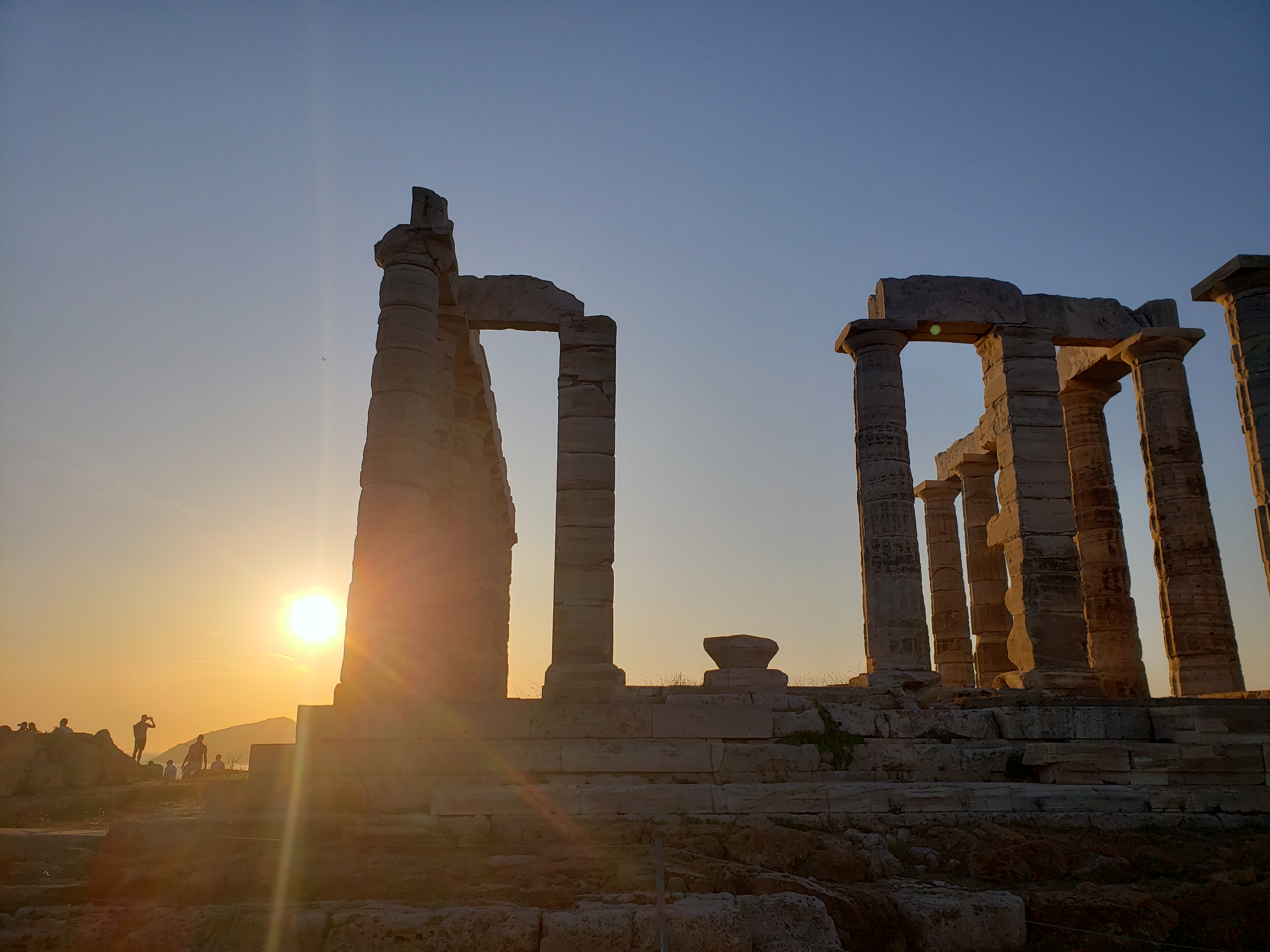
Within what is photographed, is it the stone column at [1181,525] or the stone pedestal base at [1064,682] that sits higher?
the stone column at [1181,525]

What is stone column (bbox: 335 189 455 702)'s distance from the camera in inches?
506

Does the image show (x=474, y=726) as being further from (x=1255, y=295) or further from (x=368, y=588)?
(x=1255, y=295)

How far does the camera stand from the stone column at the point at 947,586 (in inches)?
918

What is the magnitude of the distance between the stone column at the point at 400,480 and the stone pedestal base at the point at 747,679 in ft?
14.4

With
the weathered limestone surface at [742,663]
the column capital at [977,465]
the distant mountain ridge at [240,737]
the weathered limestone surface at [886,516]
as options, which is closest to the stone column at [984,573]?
the column capital at [977,465]

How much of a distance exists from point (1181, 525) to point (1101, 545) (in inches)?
71.0

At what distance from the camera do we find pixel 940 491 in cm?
2566

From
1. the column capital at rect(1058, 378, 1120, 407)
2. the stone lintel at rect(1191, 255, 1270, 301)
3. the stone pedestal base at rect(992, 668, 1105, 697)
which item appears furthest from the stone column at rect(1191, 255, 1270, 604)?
the stone pedestal base at rect(992, 668, 1105, 697)

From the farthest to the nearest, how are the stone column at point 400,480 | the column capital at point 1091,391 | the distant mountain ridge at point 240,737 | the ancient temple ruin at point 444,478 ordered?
the distant mountain ridge at point 240,737, the column capital at point 1091,391, the ancient temple ruin at point 444,478, the stone column at point 400,480

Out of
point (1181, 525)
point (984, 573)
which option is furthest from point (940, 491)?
point (1181, 525)

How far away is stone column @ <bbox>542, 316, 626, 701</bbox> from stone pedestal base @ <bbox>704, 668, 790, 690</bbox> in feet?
5.38

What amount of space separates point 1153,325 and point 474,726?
15.5 m

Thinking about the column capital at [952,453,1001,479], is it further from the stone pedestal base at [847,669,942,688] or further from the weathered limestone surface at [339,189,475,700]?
the weathered limestone surface at [339,189,475,700]

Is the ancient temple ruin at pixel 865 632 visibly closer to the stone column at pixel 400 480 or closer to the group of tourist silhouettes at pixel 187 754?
the stone column at pixel 400 480
